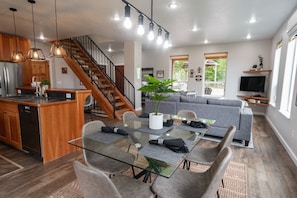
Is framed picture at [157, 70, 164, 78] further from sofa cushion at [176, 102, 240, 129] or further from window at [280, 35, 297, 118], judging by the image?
window at [280, 35, 297, 118]

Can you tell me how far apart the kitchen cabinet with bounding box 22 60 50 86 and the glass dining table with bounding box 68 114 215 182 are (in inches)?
219

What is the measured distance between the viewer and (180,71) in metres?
8.07

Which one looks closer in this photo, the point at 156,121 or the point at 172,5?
the point at 156,121

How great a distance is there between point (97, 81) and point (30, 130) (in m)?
3.73

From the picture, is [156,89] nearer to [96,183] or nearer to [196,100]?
[96,183]

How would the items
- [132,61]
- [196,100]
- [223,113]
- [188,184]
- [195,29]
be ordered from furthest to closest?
[132,61], [195,29], [196,100], [223,113], [188,184]

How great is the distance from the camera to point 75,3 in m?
3.16

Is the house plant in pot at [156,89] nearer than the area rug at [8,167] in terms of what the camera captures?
Yes

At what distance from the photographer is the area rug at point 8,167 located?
237cm

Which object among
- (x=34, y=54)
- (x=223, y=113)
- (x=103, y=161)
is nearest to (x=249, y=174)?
(x=223, y=113)

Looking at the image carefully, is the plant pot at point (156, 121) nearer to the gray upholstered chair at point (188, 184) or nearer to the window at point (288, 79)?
the gray upholstered chair at point (188, 184)

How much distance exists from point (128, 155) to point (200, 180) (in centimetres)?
69

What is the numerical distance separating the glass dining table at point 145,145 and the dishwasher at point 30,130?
138 cm

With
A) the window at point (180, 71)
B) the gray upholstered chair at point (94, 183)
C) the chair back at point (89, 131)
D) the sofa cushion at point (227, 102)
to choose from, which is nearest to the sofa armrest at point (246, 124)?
the sofa cushion at point (227, 102)
